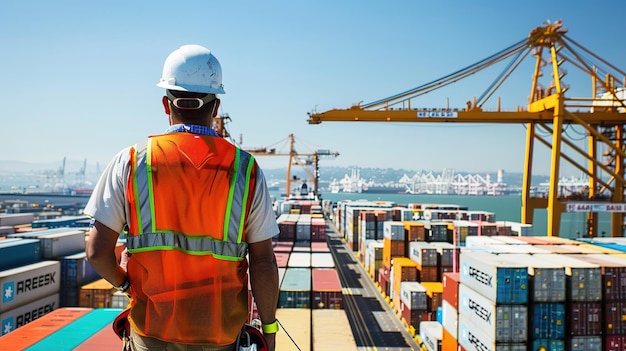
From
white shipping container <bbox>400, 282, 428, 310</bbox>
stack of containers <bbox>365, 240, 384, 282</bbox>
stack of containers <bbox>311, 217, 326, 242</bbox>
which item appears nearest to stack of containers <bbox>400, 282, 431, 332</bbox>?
white shipping container <bbox>400, 282, 428, 310</bbox>

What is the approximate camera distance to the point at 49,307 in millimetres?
15836

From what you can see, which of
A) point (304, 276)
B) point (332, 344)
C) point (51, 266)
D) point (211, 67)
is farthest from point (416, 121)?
point (211, 67)

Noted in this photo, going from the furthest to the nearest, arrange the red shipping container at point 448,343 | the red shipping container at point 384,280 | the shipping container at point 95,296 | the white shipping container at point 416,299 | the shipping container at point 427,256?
the red shipping container at point 384,280 < the shipping container at point 427,256 < the white shipping container at point 416,299 < the shipping container at point 95,296 < the red shipping container at point 448,343

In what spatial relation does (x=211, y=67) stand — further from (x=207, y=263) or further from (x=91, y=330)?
(x=91, y=330)

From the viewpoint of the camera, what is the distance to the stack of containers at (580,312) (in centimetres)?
1158

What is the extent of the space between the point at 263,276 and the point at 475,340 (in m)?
12.5

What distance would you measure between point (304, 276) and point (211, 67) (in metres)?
16.0

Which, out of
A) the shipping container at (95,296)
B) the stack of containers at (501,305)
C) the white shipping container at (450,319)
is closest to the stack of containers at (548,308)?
the stack of containers at (501,305)

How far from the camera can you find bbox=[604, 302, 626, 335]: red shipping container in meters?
11.7

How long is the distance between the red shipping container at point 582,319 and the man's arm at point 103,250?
1304 centimetres

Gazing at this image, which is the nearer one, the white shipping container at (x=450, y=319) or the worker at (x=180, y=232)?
the worker at (x=180, y=232)

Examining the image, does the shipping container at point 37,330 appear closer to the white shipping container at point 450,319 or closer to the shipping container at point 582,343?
the white shipping container at point 450,319

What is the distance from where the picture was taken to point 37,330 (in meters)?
8.48

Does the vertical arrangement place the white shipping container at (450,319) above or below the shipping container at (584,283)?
below
